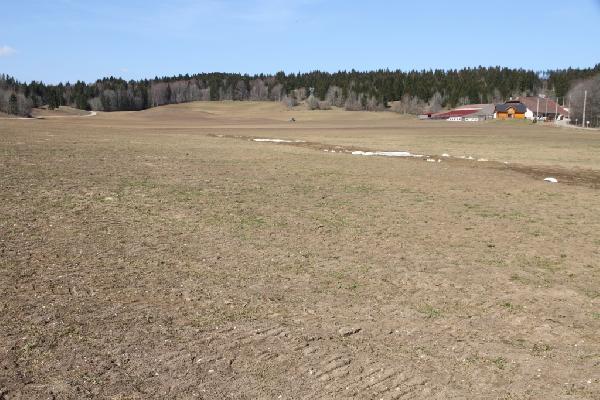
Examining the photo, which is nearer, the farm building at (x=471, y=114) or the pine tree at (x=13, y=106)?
the pine tree at (x=13, y=106)

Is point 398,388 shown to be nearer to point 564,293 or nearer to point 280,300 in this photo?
point 280,300

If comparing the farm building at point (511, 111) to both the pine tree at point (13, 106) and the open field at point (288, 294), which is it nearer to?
the pine tree at point (13, 106)

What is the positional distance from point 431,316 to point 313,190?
38.3 ft

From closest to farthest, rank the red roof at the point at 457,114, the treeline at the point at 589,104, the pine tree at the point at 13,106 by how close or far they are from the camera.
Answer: the treeline at the point at 589,104 → the pine tree at the point at 13,106 → the red roof at the point at 457,114

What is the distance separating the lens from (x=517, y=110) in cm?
17912

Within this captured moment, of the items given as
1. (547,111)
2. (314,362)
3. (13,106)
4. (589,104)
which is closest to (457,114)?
(547,111)

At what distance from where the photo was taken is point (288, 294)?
28.3 feet

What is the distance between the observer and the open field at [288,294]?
596 centimetres

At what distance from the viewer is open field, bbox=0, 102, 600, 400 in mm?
5961

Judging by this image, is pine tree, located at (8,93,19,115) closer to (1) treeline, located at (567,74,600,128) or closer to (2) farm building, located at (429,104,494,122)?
(2) farm building, located at (429,104,494,122)

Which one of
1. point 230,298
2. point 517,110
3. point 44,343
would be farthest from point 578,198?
point 517,110

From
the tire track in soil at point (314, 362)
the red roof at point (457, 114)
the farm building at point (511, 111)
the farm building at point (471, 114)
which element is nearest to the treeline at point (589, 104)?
the farm building at point (471, 114)

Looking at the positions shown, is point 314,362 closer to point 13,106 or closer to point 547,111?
point 13,106

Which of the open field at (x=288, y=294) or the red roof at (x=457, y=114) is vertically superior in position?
the red roof at (x=457, y=114)
